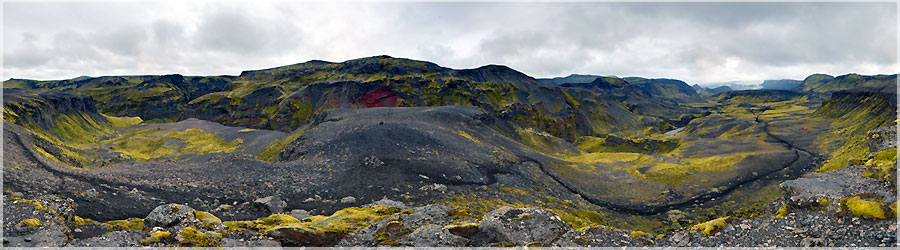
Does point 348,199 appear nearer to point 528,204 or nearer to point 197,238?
point 197,238

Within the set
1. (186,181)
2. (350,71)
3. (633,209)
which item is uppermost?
(350,71)

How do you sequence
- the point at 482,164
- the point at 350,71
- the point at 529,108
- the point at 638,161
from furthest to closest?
1. the point at 350,71
2. the point at 529,108
3. the point at 638,161
4. the point at 482,164

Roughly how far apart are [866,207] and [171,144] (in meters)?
98.5

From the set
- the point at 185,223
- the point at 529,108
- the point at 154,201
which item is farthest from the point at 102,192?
the point at 529,108

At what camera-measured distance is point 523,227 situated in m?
19.8

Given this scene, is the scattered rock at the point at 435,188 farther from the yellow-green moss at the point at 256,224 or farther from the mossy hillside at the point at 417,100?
the mossy hillside at the point at 417,100

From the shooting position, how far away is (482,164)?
166 ft

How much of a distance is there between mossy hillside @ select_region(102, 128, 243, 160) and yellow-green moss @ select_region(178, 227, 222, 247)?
62.6 meters

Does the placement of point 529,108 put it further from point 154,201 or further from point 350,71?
point 154,201

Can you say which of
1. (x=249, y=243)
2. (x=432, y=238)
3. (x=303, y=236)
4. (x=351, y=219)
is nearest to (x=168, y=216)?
(x=249, y=243)

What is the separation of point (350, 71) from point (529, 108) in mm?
86802

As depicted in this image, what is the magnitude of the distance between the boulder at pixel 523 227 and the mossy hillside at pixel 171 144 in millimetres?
68158

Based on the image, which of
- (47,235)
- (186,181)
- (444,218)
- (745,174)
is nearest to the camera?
(47,235)

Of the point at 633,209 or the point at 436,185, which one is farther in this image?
the point at 633,209
